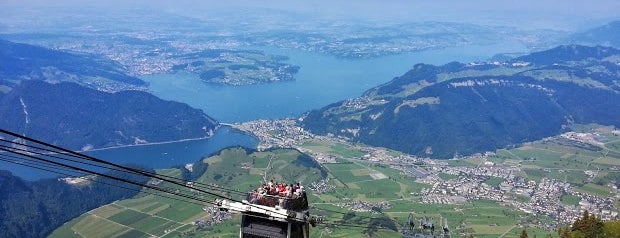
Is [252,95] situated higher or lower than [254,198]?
lower

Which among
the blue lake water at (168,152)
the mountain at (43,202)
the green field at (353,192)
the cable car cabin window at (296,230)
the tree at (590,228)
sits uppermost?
the cable car cabin window at (296,230)

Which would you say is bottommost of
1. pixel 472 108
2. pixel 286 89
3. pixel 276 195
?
pixel 286 89

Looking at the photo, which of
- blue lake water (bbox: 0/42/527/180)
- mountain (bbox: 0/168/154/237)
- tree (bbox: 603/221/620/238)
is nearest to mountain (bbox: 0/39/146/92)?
blue lake water (bbox: 0/42/527/180)

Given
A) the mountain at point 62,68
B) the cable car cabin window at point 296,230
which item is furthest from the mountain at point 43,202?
the mountain at point 62,68

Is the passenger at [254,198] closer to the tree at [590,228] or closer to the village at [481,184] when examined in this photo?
the tree at [590,228]

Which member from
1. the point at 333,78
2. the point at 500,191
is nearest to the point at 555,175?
the point at 500,191

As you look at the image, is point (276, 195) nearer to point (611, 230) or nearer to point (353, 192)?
point (611, 230)

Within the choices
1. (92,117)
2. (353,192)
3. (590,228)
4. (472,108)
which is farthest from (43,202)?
(472,108)
